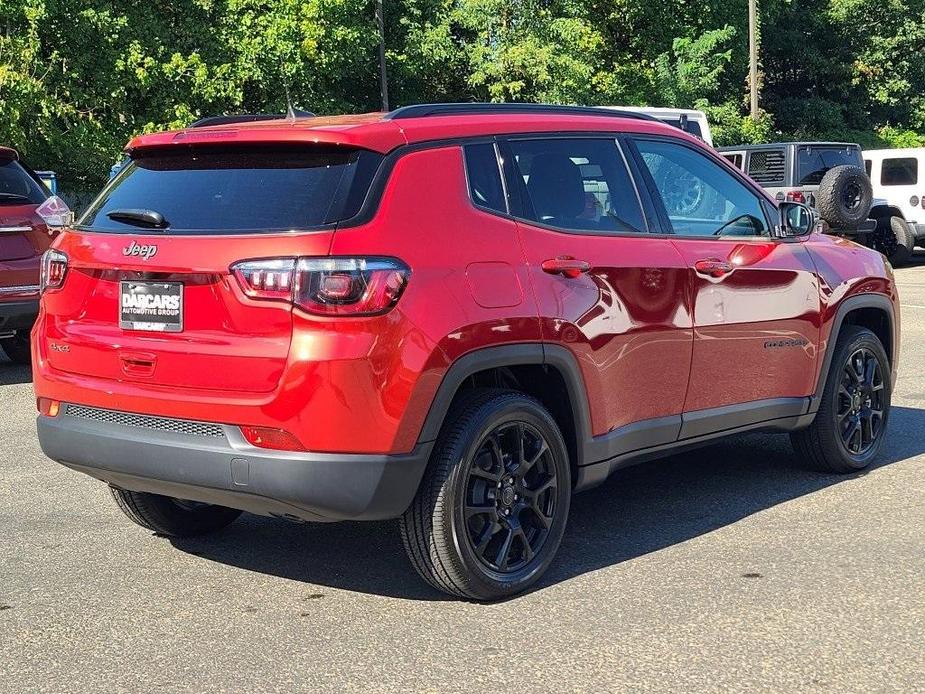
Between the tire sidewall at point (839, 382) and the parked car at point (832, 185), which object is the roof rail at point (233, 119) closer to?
the tire sidewall at point (839, 382)

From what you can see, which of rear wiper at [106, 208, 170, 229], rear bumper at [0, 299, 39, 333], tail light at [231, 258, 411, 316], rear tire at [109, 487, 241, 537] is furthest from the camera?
rear bumper at [0, 299, 39, 333]

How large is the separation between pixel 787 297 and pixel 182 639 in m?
3.08

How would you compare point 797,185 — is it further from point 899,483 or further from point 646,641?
point 646,641

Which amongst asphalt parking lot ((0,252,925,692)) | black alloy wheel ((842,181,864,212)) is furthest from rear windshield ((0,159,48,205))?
black alloy wheel ((842,181,864,212))

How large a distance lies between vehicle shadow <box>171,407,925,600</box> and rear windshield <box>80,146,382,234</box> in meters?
1.36

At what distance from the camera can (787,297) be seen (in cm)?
566

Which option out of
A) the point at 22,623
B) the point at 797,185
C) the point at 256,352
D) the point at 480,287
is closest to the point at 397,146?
the point at 480,287

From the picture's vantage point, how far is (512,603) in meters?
4.35

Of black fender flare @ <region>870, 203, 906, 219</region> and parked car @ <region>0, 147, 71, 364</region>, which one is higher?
parked car @ <region>0, 147, 71, 364</region>

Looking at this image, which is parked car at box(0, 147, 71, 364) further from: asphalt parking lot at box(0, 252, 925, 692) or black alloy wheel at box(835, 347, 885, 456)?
black alloy wheel at box(835, 347, 885, 456)

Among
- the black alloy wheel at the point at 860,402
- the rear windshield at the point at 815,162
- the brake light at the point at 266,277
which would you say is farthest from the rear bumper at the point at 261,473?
the rear windshield at the point at 815,162

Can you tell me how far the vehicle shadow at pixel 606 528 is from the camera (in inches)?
186

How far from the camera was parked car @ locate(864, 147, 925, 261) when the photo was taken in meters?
20.6

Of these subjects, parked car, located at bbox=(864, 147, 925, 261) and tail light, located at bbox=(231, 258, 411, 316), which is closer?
tail light, located at bbox=(231, 258, 411, 316)
